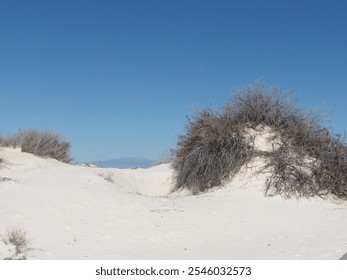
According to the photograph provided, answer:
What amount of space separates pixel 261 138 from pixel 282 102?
1333 millimetres

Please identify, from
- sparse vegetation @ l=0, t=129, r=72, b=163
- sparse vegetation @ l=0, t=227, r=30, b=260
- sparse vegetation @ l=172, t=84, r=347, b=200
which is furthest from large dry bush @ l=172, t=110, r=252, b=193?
sparse vegetation @ l=0, t=129, r=72, b=163

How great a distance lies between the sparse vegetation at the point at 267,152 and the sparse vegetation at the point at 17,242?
5862mm

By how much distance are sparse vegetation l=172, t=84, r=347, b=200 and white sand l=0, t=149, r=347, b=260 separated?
1.86 ft

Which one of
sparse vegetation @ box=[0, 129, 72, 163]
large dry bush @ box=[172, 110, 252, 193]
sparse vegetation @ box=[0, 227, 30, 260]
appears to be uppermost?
A: sparse vegetation @ box=[0, 129, 72, 163]

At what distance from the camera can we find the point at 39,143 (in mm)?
20094

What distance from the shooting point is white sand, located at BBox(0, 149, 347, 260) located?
6605 millimetres

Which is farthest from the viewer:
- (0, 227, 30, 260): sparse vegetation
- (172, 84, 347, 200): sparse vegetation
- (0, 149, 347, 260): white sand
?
(172, 84, 347, 200): sparse vegetation

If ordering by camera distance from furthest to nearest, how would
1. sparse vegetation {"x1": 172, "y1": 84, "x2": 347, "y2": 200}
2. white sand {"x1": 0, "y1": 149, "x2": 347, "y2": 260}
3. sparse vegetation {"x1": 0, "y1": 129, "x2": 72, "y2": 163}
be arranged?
1. sparse vegetation {"x1": 0, "y1": 129, "x2": 72, "y2": 163}
2. sparse vegetation {"x1": 172, "y1": 84, "x2": 347, "y2": 200}
3. white sand {"x1": 0, "y1": 149, "x2": 347, "y2": 260}

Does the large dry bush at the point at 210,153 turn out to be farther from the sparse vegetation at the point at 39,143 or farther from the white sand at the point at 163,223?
the sparse vegetation at the point at 39,143

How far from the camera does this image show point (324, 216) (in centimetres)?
896

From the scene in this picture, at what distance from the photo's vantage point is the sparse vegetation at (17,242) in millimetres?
6107

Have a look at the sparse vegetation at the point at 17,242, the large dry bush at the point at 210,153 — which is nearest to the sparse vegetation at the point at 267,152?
the large dry bush at the point at 210,153

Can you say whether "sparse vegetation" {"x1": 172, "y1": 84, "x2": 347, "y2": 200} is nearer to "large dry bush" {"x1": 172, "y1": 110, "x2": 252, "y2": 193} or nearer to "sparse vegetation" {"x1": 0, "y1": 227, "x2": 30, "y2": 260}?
"large dry bush" {"x1": 172, "y1": 110, "x2": 252, "y2": 193}
